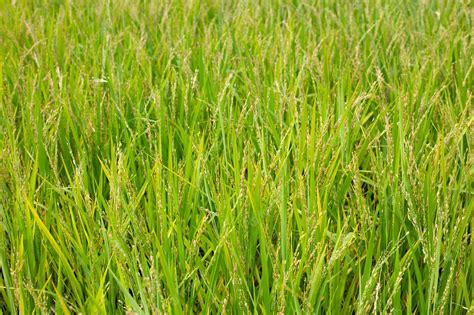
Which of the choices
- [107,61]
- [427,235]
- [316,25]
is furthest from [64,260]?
[316,25]

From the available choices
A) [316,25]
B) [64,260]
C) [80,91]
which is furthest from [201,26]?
[64,260]

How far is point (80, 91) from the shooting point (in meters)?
1.87

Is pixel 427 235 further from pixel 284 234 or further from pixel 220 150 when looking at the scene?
pixel 220 150

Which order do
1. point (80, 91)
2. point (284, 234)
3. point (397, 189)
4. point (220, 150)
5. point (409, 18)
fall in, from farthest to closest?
point (409, 18)
point (80, 91)
point (220, 150)
point (397, 189)
point (284, 234)

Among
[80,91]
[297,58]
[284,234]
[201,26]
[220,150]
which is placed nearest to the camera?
[284,234]

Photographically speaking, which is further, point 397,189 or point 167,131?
point 167,131

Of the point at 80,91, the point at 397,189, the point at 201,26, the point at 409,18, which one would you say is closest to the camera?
the point at 397,189

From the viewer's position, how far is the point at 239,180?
1.31m

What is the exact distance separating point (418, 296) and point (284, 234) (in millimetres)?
295

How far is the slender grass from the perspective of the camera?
1.16m

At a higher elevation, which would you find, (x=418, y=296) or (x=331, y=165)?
(x=331, y=165)

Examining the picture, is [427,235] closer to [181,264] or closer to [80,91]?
[181,264]

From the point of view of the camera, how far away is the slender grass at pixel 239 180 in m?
1.16

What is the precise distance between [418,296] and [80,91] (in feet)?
3.56
